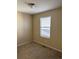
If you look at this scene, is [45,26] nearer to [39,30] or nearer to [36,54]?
[39,30]

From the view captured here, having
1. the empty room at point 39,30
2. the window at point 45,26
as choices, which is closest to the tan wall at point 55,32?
the empty room at point 39,30

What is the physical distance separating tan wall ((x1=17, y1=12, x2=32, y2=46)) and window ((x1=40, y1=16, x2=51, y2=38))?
3.29 feet

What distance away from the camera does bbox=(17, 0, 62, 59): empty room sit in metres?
3.70

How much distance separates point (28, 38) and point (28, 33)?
34cm

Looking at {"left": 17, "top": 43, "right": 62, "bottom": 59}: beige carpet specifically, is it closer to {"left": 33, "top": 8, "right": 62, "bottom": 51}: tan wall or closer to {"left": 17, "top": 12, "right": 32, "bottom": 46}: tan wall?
{"left": 33, "top": 8, "right": 62, "bottom": 51}: tan wall

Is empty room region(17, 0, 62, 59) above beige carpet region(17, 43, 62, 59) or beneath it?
above

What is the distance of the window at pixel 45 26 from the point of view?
468cm

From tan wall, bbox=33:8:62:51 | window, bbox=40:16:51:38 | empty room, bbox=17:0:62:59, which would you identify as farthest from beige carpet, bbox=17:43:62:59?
window, bbox=40:16:51:38

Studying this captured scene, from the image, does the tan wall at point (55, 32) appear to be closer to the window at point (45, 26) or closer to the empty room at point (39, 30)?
the empty room at point (39, 30)
